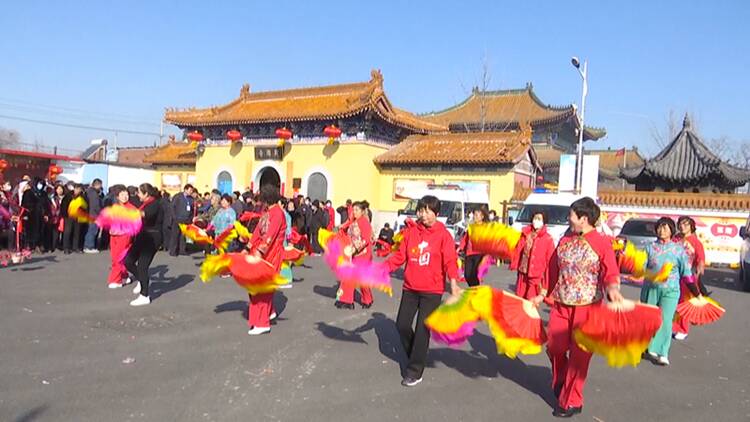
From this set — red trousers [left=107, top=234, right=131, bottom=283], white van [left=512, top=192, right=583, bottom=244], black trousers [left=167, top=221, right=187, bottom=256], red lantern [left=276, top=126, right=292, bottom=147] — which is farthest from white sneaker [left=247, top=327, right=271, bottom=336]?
red lantern [left=276, top=126, right=292, bottom=147]

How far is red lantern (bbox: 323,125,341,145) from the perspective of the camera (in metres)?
23.9

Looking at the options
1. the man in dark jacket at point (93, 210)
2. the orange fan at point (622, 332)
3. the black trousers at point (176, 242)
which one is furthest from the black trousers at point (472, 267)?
the man in dark jacket at point (93, 210)

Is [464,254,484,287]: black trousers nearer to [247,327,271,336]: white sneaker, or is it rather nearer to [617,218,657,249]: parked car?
[247,327,271,336]: white sneaker

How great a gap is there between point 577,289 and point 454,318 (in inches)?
43.5

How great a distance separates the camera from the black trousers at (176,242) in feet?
45.4

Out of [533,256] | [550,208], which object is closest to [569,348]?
[533,256]

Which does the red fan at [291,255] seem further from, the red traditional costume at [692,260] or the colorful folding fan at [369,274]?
the red traditional costume at [692,260]

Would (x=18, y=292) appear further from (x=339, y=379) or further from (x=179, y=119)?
(x=179, y=119)

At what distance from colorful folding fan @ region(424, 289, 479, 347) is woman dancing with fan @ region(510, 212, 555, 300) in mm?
1809

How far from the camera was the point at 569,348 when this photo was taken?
432 cm

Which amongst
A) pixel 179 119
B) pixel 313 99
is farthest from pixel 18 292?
pixel 179 119

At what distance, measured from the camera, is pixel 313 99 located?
26859 millimetres

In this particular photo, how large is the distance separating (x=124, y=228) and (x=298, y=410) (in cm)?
519

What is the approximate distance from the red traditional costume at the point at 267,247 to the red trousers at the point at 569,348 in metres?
3.39
